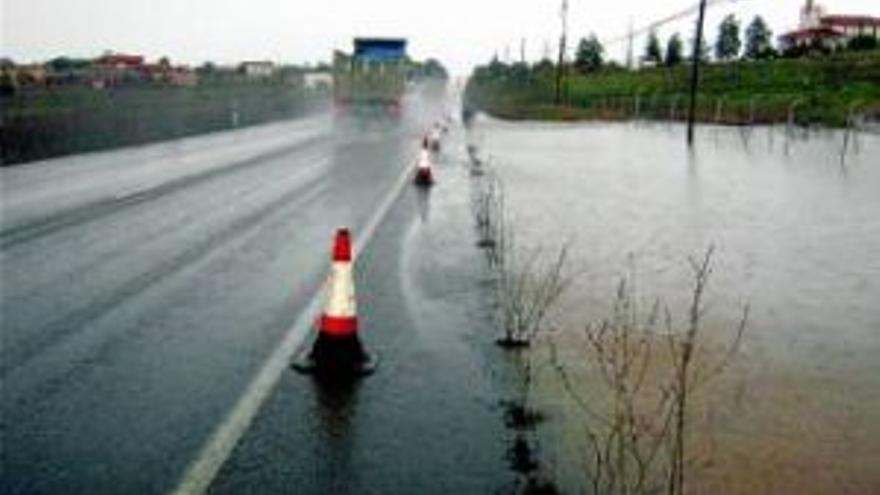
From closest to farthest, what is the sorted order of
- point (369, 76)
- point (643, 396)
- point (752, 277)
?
point (643, 396) < point (752, 277) < point (369, 76)

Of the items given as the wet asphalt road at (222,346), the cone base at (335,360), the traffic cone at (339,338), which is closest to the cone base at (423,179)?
the wet asphalt road at (222,346)

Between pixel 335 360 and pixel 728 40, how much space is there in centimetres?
14906

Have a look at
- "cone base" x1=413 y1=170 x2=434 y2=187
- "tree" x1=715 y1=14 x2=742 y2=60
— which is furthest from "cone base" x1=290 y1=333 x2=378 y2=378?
"tree" x1=715 y1=14 x2=742 y2=60

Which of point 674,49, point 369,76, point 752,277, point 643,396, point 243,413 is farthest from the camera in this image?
point 674,49

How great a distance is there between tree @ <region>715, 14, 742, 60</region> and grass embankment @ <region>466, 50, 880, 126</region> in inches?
1181

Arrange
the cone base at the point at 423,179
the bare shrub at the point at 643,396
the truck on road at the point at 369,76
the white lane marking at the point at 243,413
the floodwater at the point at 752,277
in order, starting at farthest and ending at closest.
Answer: the truck on road at the point at 369,76 < the cone base at the point at 423,179 < the floodwater at the point at 752,277 < the bare shrub at the point at 643,396 < the white lane marking at the point at 243,413

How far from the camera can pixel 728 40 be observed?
15075 centimetres

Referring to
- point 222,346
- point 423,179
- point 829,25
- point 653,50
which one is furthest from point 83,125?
point 829,25

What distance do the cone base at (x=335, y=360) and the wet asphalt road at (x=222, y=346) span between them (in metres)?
0.15

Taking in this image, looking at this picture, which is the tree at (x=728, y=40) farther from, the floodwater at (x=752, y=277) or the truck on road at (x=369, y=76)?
the floodwater at (x=752, y=277)

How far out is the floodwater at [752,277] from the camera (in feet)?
21.8

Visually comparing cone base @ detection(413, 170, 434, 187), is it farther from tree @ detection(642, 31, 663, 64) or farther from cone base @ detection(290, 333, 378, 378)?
tree @ detection(642, 31, 663, 64)

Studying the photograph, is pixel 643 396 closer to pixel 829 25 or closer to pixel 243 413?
pixel 243 413

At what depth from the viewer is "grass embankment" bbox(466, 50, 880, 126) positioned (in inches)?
2616
